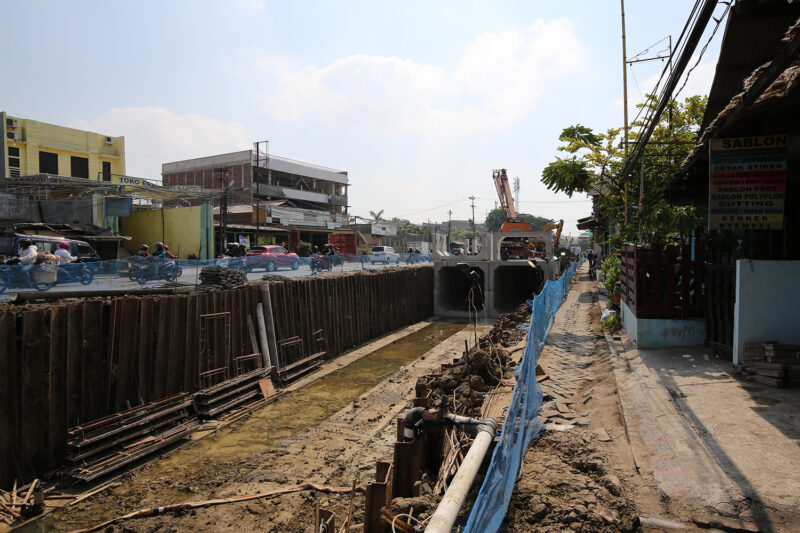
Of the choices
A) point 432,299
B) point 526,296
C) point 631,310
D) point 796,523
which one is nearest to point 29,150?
point 432,299

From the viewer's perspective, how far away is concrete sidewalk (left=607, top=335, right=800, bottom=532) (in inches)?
158

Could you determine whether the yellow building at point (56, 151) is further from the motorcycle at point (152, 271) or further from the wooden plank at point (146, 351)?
the wooden plank at point (146, 351)

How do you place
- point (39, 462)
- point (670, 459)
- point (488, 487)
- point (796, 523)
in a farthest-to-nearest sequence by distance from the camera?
point (39, 462)
point (670, 459)
point (796, 523)
point (488, 487)

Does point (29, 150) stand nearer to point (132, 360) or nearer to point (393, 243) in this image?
point (132, 360)

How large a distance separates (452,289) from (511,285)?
4175 millimetres

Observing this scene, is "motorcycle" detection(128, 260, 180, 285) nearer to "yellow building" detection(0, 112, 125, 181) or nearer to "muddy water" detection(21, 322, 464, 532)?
"muddy water" detection(21, 322, 464, 532)

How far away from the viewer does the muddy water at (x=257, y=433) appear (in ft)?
24.5

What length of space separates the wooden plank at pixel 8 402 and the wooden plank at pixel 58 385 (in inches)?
19.9

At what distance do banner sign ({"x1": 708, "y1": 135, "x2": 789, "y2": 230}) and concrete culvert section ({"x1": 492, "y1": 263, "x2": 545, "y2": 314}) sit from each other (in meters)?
20.1

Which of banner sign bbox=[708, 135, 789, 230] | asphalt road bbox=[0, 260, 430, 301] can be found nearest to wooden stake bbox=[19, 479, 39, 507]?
asphalt road bbox=[0, 260, 430, 301]

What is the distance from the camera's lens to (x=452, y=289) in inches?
1178

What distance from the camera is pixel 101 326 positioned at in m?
9.12

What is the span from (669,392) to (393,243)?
58.4m

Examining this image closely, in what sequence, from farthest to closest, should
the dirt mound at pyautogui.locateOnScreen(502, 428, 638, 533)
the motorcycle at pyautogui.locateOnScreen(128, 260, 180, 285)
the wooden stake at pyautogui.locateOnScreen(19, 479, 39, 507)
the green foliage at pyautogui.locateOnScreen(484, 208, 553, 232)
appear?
1. the green foliage at pyautogui.locateOnScreen(484, 208, 553, 232)
2. the motorcycle at pyautogui.locateOnScreen(128, 260, 180, 285)
3. the wooden stake at pyautogui.locateOnScreen(19, 479, 39, 507)
4. the dirt mound at pyautogui.locateOnScreen(502, 428, 638, 533)
